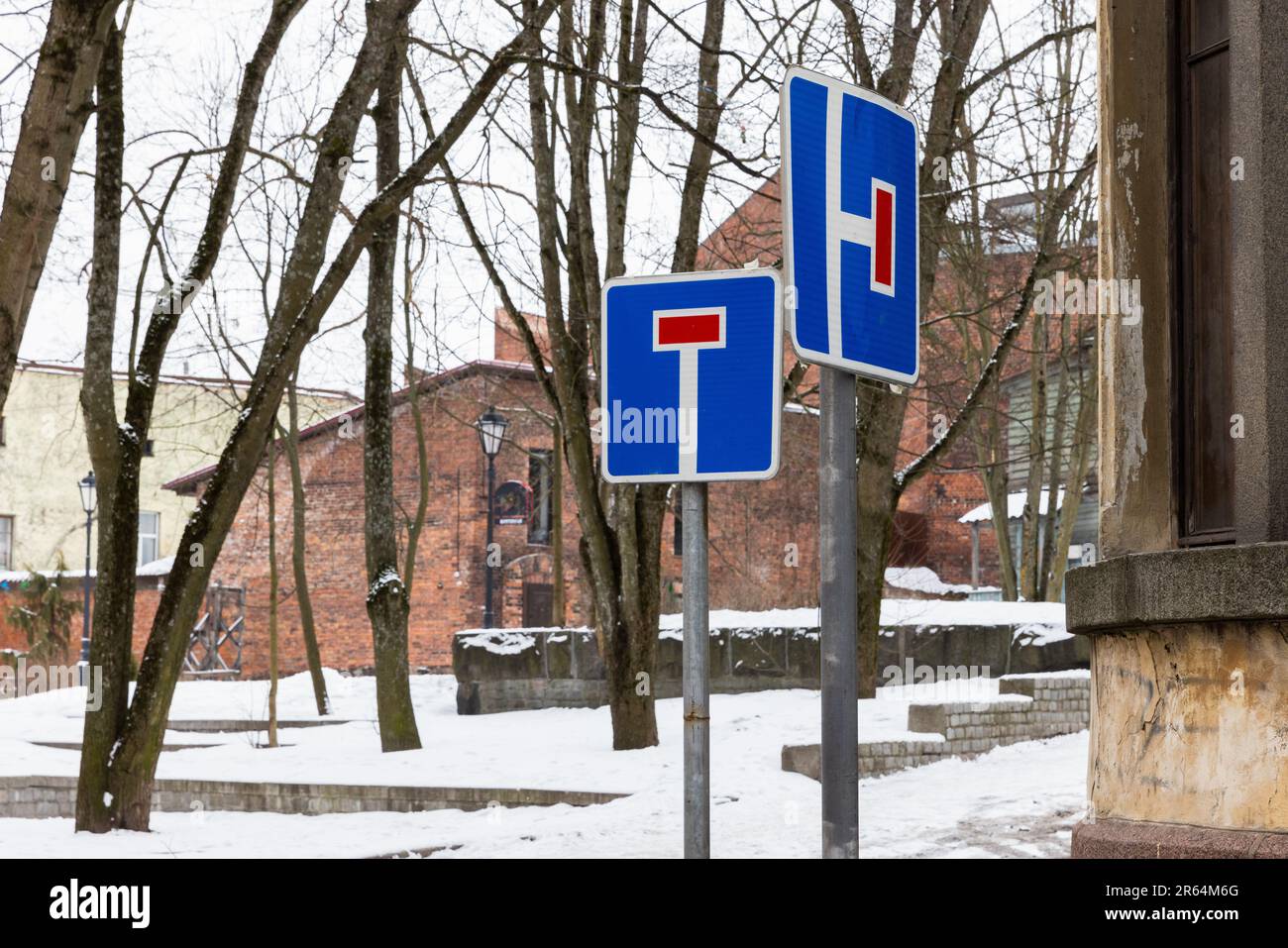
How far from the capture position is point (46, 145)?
26.6 ft

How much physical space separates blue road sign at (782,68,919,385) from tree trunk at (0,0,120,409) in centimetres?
542

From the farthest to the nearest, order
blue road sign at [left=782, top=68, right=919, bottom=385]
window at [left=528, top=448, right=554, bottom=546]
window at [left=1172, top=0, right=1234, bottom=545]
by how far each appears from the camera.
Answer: window at [left=528, top=448, right=554, bottom=546], window at [left=1172, top=0, right=1234, bottom=545], blue road sign at [left=782, top=68, right=919, bottom=385]

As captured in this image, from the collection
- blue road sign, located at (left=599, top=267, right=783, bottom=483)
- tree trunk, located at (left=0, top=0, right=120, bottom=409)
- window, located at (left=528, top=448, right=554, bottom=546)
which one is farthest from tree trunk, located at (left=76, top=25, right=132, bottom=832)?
window, located at (left=528, top=448, right=554, bottom=546)

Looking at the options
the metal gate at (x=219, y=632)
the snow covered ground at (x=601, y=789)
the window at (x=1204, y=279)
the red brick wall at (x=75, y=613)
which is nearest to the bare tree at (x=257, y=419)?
the snow covered ground at (x=601, y=789)

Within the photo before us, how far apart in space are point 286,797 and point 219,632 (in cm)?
2590

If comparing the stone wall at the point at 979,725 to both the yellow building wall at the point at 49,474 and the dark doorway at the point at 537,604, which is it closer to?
the dark doorway at the point at 537,604

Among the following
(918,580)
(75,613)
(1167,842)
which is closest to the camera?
(1167,842)

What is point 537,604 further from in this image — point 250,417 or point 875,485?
point 250,417

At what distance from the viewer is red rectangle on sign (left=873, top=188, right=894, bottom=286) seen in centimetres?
409

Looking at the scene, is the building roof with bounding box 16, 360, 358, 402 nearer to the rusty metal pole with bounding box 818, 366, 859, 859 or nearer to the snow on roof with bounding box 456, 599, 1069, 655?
the snow on roof with bounding box 456, 599, 1069, 655

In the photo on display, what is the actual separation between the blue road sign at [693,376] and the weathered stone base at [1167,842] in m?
2.12

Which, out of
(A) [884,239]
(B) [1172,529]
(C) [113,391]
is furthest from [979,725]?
(A) [884,239]

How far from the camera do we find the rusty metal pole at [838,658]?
371 cm
